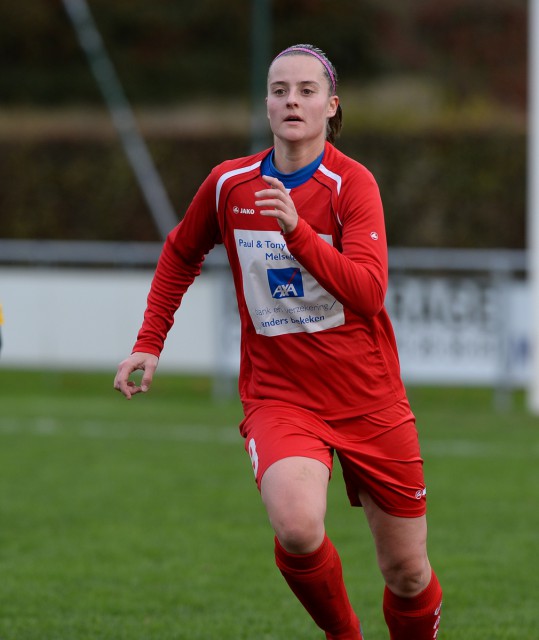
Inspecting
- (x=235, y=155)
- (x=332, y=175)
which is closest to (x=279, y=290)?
(x=332, y=175)

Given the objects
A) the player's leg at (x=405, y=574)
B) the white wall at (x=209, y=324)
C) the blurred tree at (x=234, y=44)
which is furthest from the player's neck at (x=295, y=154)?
the blurred tree at (x=234, y=44)

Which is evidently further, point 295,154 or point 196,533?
point 196,533

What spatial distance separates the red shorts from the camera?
4609 millimetres

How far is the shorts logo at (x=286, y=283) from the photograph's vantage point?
4609 millimetres

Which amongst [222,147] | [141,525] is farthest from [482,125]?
[141,525]

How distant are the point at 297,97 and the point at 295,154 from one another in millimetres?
209

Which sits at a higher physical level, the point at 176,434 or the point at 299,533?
the point at 299,533

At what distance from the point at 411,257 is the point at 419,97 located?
42.5ft

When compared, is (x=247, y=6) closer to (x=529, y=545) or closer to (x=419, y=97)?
(x=419, y=97)

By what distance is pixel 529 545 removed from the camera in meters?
7.90

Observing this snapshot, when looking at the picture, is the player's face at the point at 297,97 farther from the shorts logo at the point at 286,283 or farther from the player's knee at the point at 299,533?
the player's knee at the point at 299,533

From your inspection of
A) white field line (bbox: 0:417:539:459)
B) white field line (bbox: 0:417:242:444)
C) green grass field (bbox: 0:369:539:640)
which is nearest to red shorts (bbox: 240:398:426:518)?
green grass field (bbox: 0:369:539:640)

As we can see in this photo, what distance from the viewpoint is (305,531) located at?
441 centimetres

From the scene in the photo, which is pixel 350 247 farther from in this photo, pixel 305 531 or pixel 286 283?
pixel 305 531
